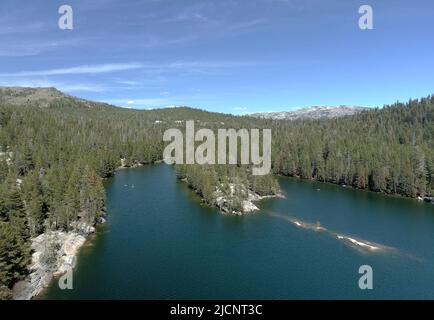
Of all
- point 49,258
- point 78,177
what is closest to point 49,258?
point 49,258

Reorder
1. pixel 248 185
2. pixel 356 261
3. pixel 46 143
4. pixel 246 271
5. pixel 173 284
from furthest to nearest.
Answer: pixel 46 143
pixel 248 185
pixel 356 261
pixel 246 271
pixel 173 284

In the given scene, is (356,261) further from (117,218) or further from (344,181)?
(344,181)

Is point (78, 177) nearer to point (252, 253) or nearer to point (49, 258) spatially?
point (49, 258)

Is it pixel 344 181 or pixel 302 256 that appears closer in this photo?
pixel 302 256

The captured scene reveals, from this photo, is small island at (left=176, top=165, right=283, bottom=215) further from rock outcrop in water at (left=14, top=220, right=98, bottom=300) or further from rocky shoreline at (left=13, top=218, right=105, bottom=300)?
rock outcrop in water at (left=14, top=220, right=98, bottom=300)
